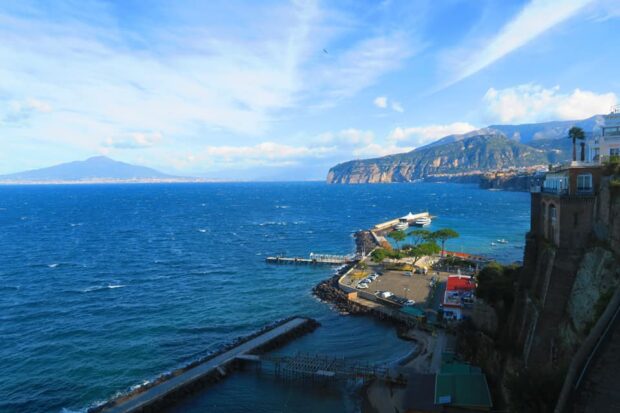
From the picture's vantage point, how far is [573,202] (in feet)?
90.0

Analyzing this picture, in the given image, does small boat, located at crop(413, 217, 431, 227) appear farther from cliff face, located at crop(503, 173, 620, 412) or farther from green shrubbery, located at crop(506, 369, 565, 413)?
green shrubbery, located at crop(506, 369, 565, 413)

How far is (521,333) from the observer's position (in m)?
30.7

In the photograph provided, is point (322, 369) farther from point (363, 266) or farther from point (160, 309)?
point (363, 266)

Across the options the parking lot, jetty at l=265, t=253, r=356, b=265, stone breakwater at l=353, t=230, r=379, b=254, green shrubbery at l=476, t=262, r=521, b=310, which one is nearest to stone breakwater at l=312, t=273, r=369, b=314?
the parking lot

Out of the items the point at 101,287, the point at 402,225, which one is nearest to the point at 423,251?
the point at 101,287

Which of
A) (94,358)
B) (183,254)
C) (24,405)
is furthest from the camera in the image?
(183,254)

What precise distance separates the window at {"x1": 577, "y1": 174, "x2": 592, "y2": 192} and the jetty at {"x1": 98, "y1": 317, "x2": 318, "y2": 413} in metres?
29.7

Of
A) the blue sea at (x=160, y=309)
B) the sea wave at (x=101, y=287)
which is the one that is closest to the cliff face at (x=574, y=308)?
the blue sea at (x=160, y=309)

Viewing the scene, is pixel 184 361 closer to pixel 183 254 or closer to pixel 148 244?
pixel 183 254

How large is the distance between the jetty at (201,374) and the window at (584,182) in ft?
97.3

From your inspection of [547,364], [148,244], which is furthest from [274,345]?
[148,244]

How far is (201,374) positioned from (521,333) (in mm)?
25283

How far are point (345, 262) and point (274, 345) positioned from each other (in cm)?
3952

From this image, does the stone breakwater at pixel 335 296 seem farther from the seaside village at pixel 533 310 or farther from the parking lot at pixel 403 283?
the seaside village at pixel 533 310
